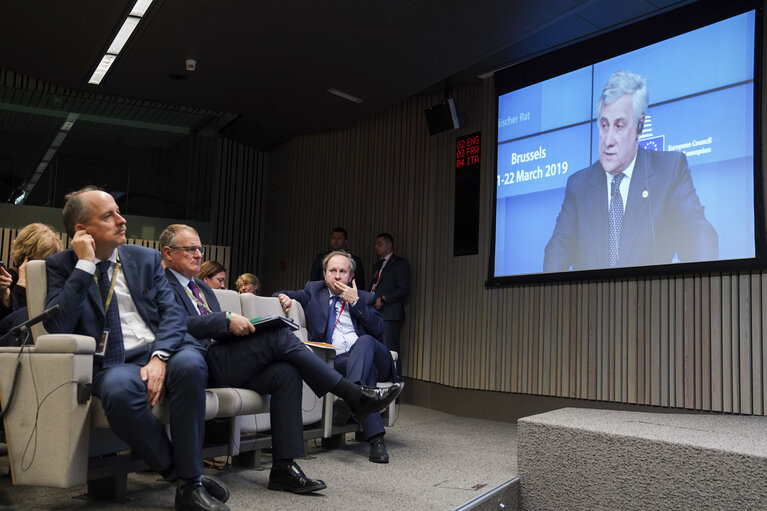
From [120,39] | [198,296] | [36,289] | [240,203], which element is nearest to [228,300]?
[198,296]

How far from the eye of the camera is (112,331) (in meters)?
2.59

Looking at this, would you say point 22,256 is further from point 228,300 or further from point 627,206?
point 627,206

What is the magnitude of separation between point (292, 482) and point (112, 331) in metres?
0.91

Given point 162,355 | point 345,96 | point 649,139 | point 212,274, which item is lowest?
point 162,355

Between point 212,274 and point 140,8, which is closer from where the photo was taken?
point 212,274

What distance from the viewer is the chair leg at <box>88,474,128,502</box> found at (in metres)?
2.58

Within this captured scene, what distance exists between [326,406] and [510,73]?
3.41 metres

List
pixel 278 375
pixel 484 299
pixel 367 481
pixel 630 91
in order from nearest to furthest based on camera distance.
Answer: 1. pixel 278 375
2. pixel 367 481
3. pixel 630 91
4. pixel 484 299

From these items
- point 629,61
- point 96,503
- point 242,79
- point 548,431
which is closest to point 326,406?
point 548,431

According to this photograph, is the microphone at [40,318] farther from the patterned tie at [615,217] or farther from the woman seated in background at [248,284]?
the patterned tie at [615,217]

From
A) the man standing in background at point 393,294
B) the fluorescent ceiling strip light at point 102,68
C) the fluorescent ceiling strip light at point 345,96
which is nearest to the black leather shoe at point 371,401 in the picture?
the man standing in background at point 393,294

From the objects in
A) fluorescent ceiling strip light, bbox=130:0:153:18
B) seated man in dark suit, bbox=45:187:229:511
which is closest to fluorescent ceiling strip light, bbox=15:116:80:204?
fluorescent ceiling strip light, bbox=130:0:153:18

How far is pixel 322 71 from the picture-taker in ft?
20.0

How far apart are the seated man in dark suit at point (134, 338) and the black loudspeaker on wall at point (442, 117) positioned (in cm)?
388
